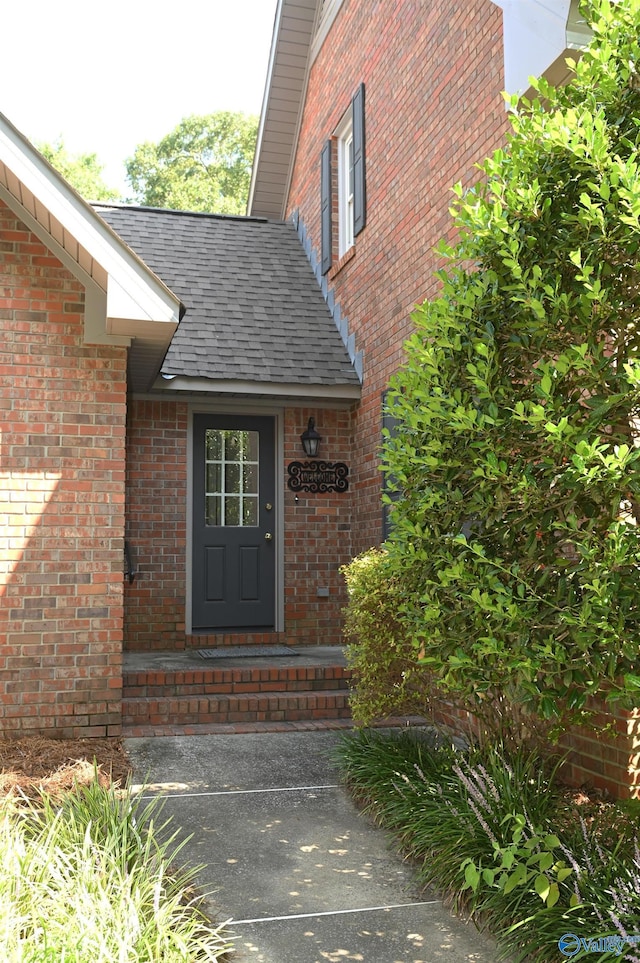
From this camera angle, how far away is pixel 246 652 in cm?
820

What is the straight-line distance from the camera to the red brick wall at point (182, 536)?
8688 millimetres

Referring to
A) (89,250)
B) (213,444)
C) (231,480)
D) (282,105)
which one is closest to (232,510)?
(231,480)

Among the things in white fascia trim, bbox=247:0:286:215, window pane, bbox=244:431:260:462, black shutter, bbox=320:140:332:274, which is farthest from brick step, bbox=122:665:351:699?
white fascia trim, bbox=247:0:286:215

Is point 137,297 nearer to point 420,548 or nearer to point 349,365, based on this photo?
point 420,548

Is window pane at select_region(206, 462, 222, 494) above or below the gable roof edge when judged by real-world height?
below

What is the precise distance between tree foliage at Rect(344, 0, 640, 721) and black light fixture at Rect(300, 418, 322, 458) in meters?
5.00

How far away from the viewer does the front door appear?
29.3ft

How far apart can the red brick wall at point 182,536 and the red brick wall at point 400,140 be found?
350 mm

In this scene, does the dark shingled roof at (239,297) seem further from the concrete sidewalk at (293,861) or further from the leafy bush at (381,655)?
the concrete sidewalk at (293,861)

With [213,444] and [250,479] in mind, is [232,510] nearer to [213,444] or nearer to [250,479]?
[250,479]

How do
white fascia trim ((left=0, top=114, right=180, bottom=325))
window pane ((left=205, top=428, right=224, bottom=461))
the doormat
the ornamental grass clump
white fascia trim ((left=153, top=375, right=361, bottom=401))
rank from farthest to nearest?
window pane ((left=205, top=428, right=224, bottom=461)), white fascia trim ((left=153, top=375, right=361, bottom=401)), the doormat, white fascia trim ((left=0, top=114, right=180, bottom=325)), the ornamental grass clump

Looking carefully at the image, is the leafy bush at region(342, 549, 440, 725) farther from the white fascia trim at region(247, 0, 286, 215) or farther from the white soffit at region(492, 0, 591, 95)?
the white fascia trim at region(247, 0, 286, 215)

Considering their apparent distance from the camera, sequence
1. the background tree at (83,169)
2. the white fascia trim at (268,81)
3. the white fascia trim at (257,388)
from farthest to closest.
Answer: the background tree at (83,169)
the white fascia trim at (268,81)
the white fascia trim at (257,388)

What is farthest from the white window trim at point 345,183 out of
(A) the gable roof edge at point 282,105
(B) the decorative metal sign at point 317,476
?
(B) the decorative metal sign at point 317,476
